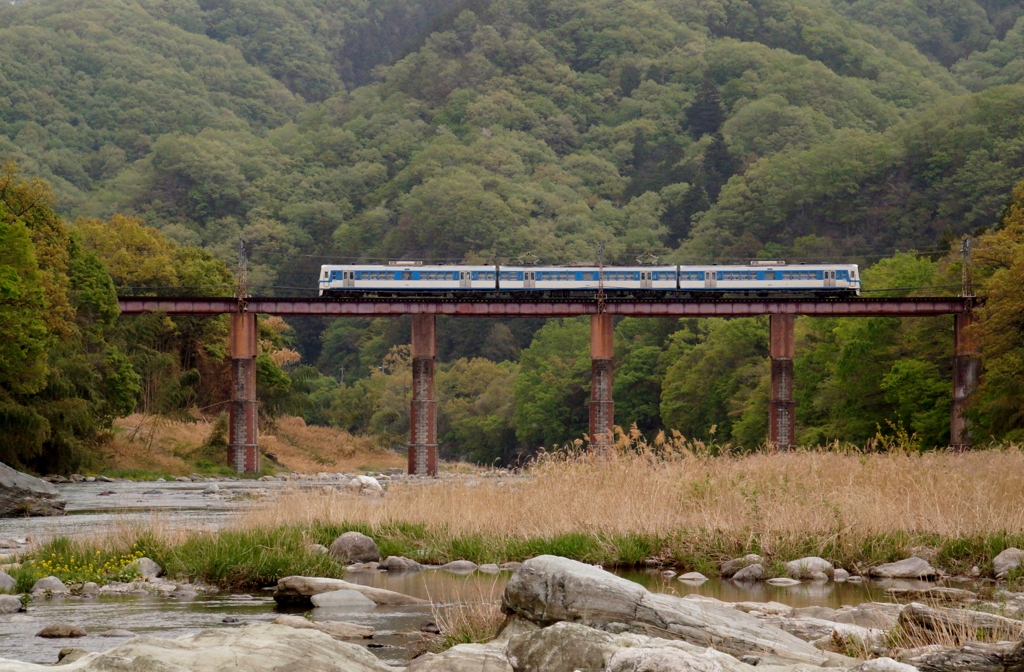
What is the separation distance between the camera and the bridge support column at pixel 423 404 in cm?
8350

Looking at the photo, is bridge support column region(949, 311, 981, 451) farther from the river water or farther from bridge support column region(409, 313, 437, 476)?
the river water

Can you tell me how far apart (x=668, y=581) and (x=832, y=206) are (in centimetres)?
12985


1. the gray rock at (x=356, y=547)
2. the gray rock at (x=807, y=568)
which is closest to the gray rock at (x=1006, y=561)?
the gray rock at (x=807, y=568)

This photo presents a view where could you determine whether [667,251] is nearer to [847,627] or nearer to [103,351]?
[103,351]

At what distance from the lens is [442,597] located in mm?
20609

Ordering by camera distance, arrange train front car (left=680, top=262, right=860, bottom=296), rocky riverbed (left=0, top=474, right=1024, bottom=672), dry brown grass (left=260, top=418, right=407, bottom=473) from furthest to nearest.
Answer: dry brown grass (left=260, top=418, right=407, bottom=473) → train front car (left=680, top=262, right=860, bottom=296) → rocky riverbed (left=0, top=474, right=1024, bottom=672)

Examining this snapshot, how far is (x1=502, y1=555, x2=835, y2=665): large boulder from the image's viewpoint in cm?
1433

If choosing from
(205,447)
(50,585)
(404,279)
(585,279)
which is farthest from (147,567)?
(585,279)

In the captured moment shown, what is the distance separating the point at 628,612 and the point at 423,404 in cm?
7021

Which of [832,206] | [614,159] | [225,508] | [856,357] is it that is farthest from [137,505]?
[614,159]

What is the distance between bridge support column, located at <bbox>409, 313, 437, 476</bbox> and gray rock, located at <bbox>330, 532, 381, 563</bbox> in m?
57.5

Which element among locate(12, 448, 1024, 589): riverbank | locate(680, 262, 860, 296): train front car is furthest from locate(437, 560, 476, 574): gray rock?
locate(680, 262, 860, 296): train front car

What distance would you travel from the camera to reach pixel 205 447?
285 ft

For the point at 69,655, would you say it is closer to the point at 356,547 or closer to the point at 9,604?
the point at 9,604
